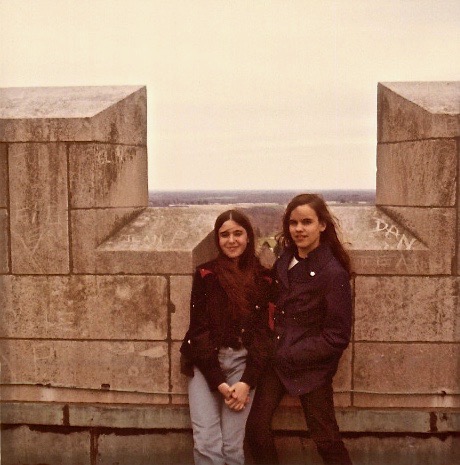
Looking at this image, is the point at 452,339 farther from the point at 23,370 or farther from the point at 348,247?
the point at 23,370

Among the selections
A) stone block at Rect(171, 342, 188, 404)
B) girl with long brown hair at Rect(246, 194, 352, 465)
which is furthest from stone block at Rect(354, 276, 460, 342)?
stone block at Rect(171, 342, 188, 404)

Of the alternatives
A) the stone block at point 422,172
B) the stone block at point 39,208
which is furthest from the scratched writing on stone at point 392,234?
the stone block at point 39,208

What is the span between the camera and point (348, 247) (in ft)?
13.0

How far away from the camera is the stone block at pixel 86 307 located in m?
4.06

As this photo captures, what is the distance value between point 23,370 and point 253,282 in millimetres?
1768

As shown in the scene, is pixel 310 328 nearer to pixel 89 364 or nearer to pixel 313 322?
pixel 313 322

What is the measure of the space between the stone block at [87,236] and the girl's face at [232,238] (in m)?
0.91

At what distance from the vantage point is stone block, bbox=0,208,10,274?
4070mm

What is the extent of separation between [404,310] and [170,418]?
65.1 inches

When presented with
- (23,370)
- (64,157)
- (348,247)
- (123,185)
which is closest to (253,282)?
(348,247)

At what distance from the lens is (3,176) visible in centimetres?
404

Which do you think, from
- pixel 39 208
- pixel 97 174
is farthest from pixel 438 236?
Result: pixel 39 208

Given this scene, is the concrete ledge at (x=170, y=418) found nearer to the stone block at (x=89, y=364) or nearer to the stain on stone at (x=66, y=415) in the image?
the stain on stone at (x=66, y=415)

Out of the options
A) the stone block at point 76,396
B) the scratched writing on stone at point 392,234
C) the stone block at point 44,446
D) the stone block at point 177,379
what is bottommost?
the stone block at point 44,446
